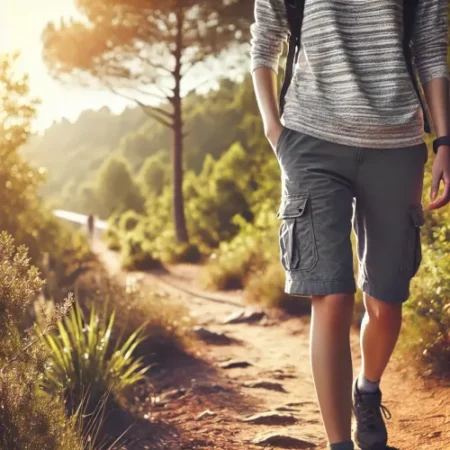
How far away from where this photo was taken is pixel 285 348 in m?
5.79

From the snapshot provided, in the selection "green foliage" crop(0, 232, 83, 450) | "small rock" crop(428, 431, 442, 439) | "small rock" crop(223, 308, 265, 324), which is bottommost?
"small rock" crop(223, 308, 265, 324)

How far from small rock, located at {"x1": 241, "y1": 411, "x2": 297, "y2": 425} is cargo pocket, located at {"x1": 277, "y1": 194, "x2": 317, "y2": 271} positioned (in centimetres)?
157

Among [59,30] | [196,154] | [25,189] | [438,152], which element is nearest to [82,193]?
[196,154]

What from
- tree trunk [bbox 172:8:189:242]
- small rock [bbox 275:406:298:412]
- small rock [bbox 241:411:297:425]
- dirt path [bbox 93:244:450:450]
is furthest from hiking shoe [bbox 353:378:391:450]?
tree trunk [bbox 172:8:189:242]

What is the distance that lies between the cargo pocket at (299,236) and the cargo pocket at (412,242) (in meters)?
0.39

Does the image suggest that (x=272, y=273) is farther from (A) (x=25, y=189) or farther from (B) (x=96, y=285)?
(A) (x=25, y=189)

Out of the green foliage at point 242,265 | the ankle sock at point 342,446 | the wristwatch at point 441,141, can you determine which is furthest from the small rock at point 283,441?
the green foliage at point 242,265

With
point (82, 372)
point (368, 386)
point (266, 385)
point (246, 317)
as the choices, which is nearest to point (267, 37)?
point (368, 386)

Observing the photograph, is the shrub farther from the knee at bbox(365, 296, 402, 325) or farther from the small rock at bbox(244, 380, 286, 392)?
the knee at bbox(365, 296, 402, 325)

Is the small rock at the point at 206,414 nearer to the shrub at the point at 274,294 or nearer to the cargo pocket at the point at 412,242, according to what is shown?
the cargo pocket at the point at 412,242

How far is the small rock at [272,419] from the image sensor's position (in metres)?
3.76

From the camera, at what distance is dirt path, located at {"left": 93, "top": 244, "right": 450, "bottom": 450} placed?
341 centimetres

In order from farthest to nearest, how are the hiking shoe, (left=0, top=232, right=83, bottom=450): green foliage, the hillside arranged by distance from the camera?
1. the hillside
2. the hiking shoe
3. (left=0, top=232, right=83, bottom=450): green foliage

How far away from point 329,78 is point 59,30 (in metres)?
15.8
